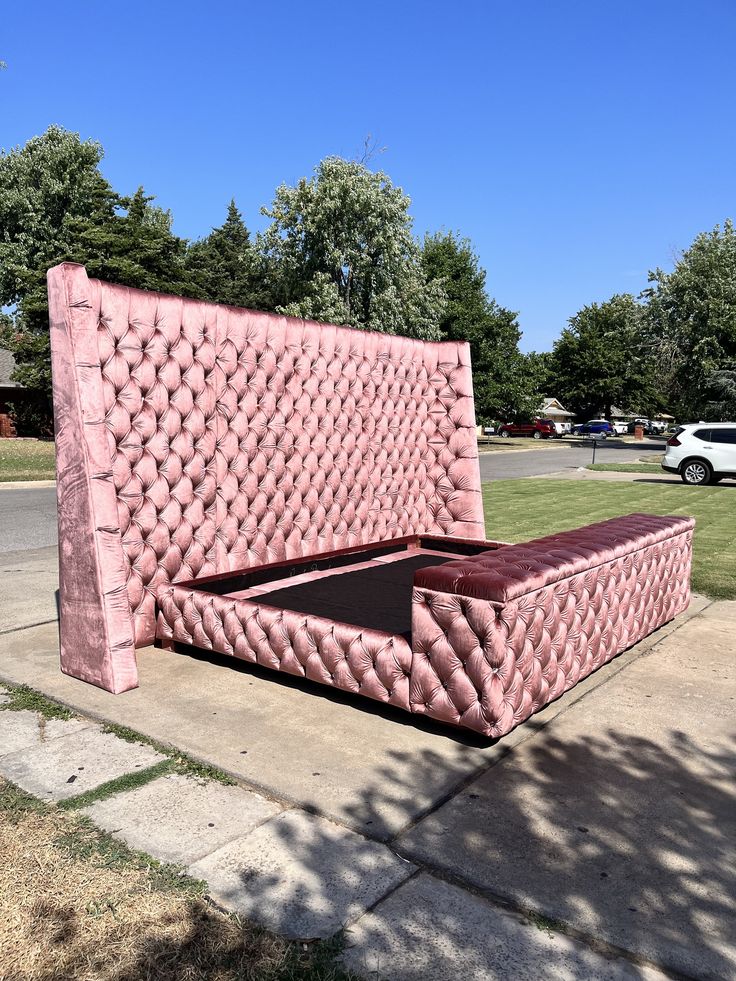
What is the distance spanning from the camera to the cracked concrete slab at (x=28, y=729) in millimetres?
3988

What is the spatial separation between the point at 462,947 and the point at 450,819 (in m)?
0.82

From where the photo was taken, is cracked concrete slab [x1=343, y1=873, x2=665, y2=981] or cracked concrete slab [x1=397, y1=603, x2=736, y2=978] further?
cracked concrete slab [x1=397, y1=603, x2=736, y2=978]

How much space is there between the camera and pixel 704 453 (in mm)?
19891

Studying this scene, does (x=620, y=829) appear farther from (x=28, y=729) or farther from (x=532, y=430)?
(x=532, y=430)

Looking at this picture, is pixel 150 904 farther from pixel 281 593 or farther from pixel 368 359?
pixel 368 359

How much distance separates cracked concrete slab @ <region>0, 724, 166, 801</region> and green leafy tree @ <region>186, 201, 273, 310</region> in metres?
33.5

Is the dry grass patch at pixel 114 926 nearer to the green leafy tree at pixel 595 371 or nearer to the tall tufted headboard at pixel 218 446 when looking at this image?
the tall tufted headboard at pixel 218 446

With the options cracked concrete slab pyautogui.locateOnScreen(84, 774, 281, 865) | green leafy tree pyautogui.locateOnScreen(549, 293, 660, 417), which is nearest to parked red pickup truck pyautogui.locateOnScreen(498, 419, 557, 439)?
green leafy tree pyautogui.locateOnScreen(549, 293, 660, 417)

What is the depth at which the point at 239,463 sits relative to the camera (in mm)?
6125

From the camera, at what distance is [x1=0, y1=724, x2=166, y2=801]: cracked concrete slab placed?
11.6 feet

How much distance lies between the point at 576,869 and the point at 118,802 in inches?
77.2

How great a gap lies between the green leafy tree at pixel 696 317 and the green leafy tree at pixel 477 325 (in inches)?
326

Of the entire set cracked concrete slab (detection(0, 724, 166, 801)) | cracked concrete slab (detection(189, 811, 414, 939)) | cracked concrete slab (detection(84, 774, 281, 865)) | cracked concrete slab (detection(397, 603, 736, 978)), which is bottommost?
cracked concrete slab (detection(397, 603, 736, 978))

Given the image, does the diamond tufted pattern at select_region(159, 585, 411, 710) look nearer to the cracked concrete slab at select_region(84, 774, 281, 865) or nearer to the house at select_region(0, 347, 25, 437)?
the cracked concrete slab at select_region(84, 774, 281, 865)
